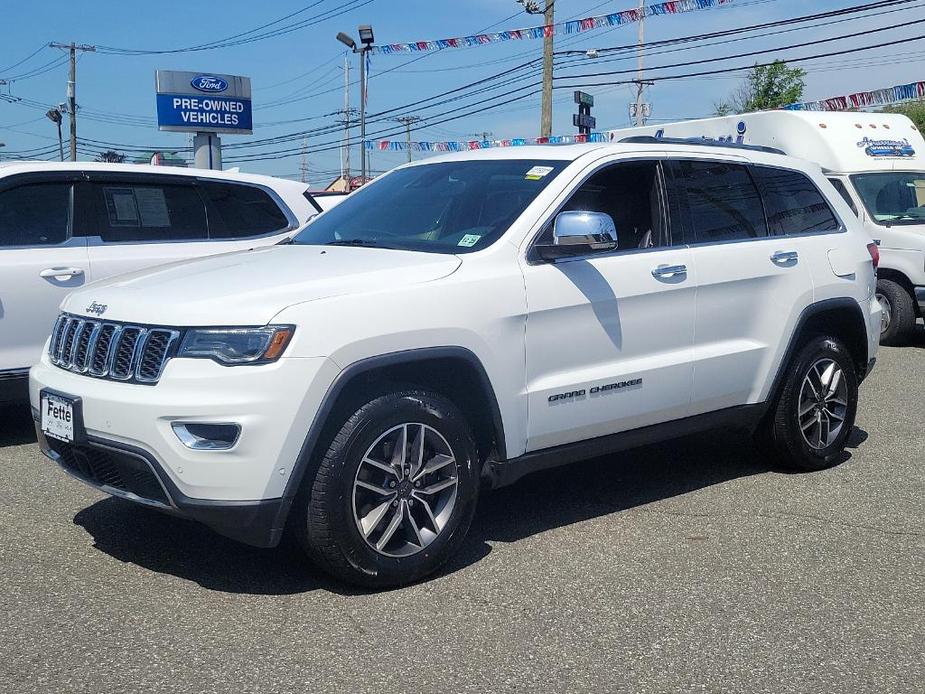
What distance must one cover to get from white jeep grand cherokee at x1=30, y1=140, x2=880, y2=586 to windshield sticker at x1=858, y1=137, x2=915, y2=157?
6834 millimetres

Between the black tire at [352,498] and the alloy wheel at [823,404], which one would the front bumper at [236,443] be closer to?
the black tire at [352,498]

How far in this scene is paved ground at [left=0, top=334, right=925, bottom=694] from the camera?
345cm

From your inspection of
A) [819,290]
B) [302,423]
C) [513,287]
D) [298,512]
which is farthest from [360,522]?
[819,290]

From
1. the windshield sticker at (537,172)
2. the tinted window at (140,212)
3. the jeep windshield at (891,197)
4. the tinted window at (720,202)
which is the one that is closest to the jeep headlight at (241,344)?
the windshield sticker at (537,172)

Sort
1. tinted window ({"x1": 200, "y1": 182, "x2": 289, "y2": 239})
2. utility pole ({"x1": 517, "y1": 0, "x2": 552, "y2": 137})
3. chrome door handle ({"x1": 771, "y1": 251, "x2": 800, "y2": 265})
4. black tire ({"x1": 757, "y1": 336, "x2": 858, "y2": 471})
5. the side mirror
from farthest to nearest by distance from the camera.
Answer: utility pole ({"x1": 517, "y1": 0, "x2": 552, "y2": 137}) → tinted window ({"x1": 200, "y1": 182, "x2": 289, "y2": 239}) → black tire ({"x1": 757, "y1": 336, "x2": 858, "y2": 471}) → chrome door handle ({"x1": 771, "y1": 251, "x2": 800, "y2": 265}) → the side mirror

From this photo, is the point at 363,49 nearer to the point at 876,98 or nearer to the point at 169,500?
the point at 876,98

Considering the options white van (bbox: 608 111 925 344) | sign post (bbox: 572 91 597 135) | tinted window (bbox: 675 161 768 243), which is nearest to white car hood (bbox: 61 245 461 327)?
tinted window (bbox: 675 161 768 243)

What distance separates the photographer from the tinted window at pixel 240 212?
7574 millimetres

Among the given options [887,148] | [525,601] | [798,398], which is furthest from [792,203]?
[887,148]

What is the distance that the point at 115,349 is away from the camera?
4012mm

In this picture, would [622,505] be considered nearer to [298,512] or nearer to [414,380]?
[414,380]

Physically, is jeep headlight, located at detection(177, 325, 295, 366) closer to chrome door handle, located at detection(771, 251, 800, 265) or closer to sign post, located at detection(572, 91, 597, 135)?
chrome door handle, located at detection(771, 251, 800, 265)

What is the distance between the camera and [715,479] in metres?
5.95

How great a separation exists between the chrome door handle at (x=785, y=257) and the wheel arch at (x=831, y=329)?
0.93ft
